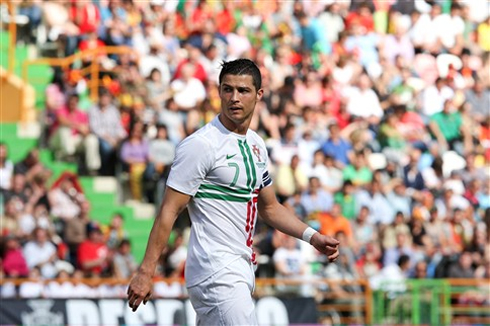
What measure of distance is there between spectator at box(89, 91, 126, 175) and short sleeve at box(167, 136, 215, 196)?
1200 centimetres

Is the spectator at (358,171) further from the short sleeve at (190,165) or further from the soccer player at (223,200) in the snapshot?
the short sleeve at (190,165)

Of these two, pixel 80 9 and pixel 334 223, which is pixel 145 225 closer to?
pixel 334 223

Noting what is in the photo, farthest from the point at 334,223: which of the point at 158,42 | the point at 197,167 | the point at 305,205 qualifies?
the point at 197,167

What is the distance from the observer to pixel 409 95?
2469 cm

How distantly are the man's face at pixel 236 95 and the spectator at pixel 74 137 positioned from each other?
11839 millimetres

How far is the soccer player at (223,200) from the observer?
26.1ft

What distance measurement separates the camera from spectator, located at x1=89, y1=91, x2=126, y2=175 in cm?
1991

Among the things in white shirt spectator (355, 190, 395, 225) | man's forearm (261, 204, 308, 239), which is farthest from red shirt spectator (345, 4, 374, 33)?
man's forearm (261, 204, 308, 239)

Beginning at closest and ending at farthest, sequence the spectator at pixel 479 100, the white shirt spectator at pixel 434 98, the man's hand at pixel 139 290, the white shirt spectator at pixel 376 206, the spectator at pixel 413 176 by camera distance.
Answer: the man's hand at pixel 139 290 < the white shirt spectator at pixel 376 206 < the spectator at pixel 413 176 < the white shirt spectator at pixel 434 98 < the spectator at pixel 479 100

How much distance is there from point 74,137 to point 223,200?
39.6 ft

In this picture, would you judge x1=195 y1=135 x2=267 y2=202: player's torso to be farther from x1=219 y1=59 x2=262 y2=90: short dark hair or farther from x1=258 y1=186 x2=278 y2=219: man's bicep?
x1=219 y1=59 x2=262 y2=90: short dark hair

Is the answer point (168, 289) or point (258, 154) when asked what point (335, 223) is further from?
point (258, 154)

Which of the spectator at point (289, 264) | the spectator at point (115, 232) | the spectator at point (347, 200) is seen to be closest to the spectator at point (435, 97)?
the spectator at point (347, 200)

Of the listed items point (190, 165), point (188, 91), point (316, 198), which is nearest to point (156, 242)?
point (190, 165)
